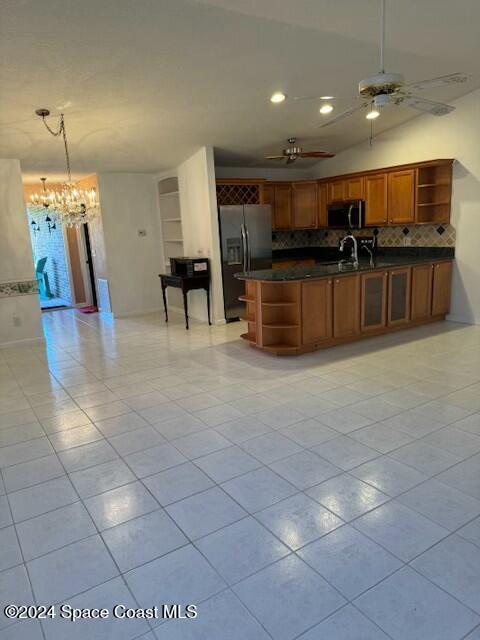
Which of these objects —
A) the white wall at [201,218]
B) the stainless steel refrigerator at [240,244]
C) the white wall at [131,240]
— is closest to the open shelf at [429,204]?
the stainless steel refrigerator at [240,244]

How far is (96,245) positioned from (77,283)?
137 centimetres

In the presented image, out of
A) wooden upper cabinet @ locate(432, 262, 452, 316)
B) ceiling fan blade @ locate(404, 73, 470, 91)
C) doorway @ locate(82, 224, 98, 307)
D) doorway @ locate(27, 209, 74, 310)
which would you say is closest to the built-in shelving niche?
wooden upper cabinet @ locate(432, 262, 452, 316)

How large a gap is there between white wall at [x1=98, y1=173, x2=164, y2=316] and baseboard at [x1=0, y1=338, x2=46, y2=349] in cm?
167

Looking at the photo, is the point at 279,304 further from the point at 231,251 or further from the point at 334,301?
the point at 231,251

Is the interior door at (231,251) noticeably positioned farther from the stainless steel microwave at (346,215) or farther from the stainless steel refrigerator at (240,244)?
the stainless steel microwave at (346,215)

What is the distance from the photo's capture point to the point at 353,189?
6.59m

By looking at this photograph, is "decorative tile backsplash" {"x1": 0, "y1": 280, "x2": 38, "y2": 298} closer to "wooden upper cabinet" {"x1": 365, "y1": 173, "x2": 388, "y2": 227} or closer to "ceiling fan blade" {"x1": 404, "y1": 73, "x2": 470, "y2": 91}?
"wooden upper cabinet" {"x1": 365, "y1": 173, "x2": 388, "y2": 227}

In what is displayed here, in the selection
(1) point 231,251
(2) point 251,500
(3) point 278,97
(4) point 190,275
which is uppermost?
(3) point 278,97

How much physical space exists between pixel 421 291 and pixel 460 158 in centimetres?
171

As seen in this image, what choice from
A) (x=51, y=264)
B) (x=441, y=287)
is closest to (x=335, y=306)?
(x=441, y=287)

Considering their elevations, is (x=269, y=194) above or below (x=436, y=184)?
above

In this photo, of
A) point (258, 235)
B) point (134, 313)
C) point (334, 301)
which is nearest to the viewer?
point (334, 301)

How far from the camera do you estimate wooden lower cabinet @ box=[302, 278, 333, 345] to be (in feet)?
15.3

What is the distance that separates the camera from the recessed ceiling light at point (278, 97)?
178 inches
